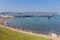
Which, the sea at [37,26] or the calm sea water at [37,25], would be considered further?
the calm sea water at [37,25]

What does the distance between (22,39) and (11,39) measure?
1603 millimetres

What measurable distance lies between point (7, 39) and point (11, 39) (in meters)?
0.51

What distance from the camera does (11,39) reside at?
2059cm

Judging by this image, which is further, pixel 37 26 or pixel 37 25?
pixel 37 25

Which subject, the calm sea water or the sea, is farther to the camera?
the calm sea water

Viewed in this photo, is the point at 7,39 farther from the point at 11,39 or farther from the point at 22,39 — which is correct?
the point at 22,39

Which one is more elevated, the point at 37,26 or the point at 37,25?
the point at 37,26

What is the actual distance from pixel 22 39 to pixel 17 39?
27.7 inches

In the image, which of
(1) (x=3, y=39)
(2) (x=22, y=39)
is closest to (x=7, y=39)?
(1) (x=3, y=39)

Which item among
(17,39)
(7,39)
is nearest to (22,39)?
(17,39)

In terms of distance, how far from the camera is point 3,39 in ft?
67.0

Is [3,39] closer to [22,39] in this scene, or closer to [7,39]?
[7,39]

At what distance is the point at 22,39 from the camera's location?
2142cm

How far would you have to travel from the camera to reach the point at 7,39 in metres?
20.5
